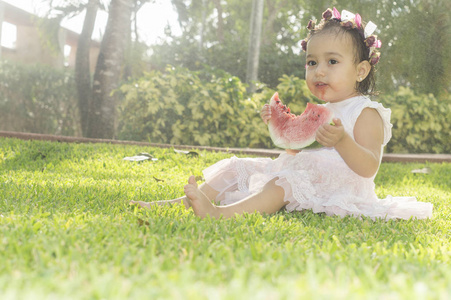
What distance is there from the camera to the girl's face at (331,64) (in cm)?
300

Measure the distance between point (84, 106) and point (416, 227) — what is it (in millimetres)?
10736

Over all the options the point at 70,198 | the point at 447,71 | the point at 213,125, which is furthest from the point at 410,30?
the point at 70,198

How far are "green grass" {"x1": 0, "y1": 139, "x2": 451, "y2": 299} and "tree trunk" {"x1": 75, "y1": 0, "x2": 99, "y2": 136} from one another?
9096 millimetres

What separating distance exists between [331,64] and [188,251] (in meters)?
1.86

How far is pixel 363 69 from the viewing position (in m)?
3.13

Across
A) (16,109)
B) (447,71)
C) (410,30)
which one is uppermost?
(410,30)

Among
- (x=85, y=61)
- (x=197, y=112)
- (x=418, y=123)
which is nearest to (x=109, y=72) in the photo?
(x=197, y=112)

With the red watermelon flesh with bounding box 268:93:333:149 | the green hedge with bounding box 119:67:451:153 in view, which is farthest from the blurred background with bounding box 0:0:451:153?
the red watermelon flesh with bounding box 268:93:333:149

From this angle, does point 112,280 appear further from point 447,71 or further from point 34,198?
point 447,71

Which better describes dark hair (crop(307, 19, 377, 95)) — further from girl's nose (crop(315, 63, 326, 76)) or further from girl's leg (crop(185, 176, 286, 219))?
girl's leg (crop(185, 176, 286, 219))

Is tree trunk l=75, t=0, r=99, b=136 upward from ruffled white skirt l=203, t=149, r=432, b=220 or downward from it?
upward

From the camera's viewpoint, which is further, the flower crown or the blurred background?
the blurred background

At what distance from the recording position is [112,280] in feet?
4.00

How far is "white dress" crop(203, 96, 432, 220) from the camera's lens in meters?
2.84
